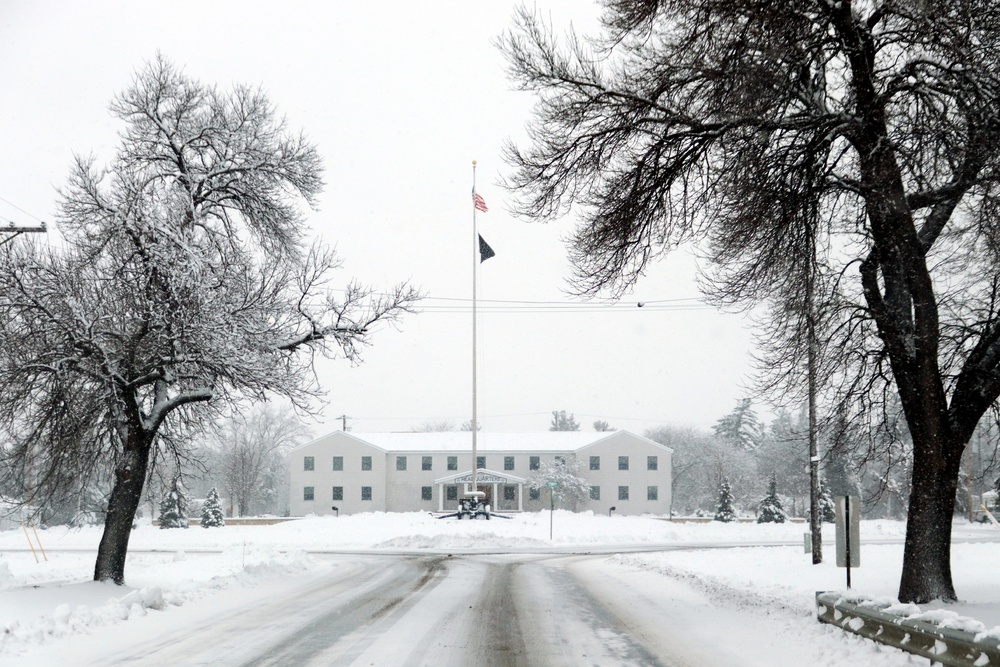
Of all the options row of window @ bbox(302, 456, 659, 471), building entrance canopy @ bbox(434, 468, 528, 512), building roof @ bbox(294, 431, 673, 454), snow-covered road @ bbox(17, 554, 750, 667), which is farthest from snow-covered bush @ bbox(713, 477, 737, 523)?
snow-covered road @ bbox(17, 554, 750, 667)

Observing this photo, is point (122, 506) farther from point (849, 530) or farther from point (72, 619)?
point (849, 530)

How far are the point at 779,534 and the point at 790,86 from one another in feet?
131

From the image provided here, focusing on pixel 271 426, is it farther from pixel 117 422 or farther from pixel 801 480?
pixel 117 422

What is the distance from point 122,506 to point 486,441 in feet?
204

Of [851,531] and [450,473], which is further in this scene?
[450,473]

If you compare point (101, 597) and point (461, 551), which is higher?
point (101, 597)

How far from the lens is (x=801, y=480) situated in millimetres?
76812

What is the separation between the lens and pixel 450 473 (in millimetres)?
74750

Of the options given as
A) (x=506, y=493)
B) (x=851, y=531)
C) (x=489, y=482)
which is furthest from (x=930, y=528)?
(x=506, y=493)

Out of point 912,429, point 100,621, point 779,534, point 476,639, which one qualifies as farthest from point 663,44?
point 779,534

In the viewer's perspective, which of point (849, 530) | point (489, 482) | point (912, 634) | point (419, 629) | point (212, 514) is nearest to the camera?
point (912, 634)

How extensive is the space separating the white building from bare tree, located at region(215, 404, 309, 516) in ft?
17.7

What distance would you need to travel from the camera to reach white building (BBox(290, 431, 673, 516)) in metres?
72.9

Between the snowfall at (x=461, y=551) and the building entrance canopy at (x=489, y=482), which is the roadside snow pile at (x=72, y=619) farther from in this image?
the building entrance canopy at (x=489, y=482)
